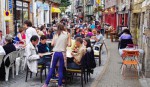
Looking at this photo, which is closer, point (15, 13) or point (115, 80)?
point (115, 80)

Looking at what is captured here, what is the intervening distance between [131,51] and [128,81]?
132 centimetres

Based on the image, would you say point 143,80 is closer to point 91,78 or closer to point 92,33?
point 91,78

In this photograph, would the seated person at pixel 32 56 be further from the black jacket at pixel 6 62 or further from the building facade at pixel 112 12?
the building facade at pixel 112 12

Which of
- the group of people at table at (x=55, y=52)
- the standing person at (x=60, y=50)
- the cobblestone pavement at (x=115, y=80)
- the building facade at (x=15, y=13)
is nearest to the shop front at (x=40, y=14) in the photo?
the building facade at (x=15, y=13)

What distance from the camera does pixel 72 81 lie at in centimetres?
1000

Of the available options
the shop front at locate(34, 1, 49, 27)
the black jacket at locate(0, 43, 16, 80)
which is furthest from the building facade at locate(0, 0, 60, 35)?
the black jacket at locate(0, 43, 16, 80)

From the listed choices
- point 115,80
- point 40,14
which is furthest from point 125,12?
point 115,80

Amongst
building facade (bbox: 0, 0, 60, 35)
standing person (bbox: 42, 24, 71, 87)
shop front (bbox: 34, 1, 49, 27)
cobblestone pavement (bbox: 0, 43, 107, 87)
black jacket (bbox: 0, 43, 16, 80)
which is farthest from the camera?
shop front (bbox: 34, 1, 49, 27)

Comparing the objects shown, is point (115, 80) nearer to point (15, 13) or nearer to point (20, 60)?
point (20, 60)

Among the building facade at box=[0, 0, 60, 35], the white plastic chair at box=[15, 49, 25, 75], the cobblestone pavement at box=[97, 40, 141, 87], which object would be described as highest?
the building facade at box=[0, 0, 60, 35]

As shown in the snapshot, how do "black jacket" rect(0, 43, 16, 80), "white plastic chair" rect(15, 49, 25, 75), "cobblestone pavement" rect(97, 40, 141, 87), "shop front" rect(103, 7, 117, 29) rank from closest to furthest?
1. "cobblestone pavement" rect(97, 40, 141, 87)
2. "black jacket" rect(0, 43, 16, 80)
3. "white plastic chair" rect(15, 49, 25, 75)
4. "shop front" rect(103, 7, 117, 29)

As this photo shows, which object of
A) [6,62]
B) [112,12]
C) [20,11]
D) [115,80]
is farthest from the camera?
[112,12]

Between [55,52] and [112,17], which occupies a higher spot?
[112,17]

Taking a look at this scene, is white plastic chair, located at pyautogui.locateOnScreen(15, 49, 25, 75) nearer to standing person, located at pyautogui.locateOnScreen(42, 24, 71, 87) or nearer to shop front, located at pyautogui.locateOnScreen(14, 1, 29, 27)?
standing person, located at pyautogui.locateOnScreen(42, 24, 71, 87)
